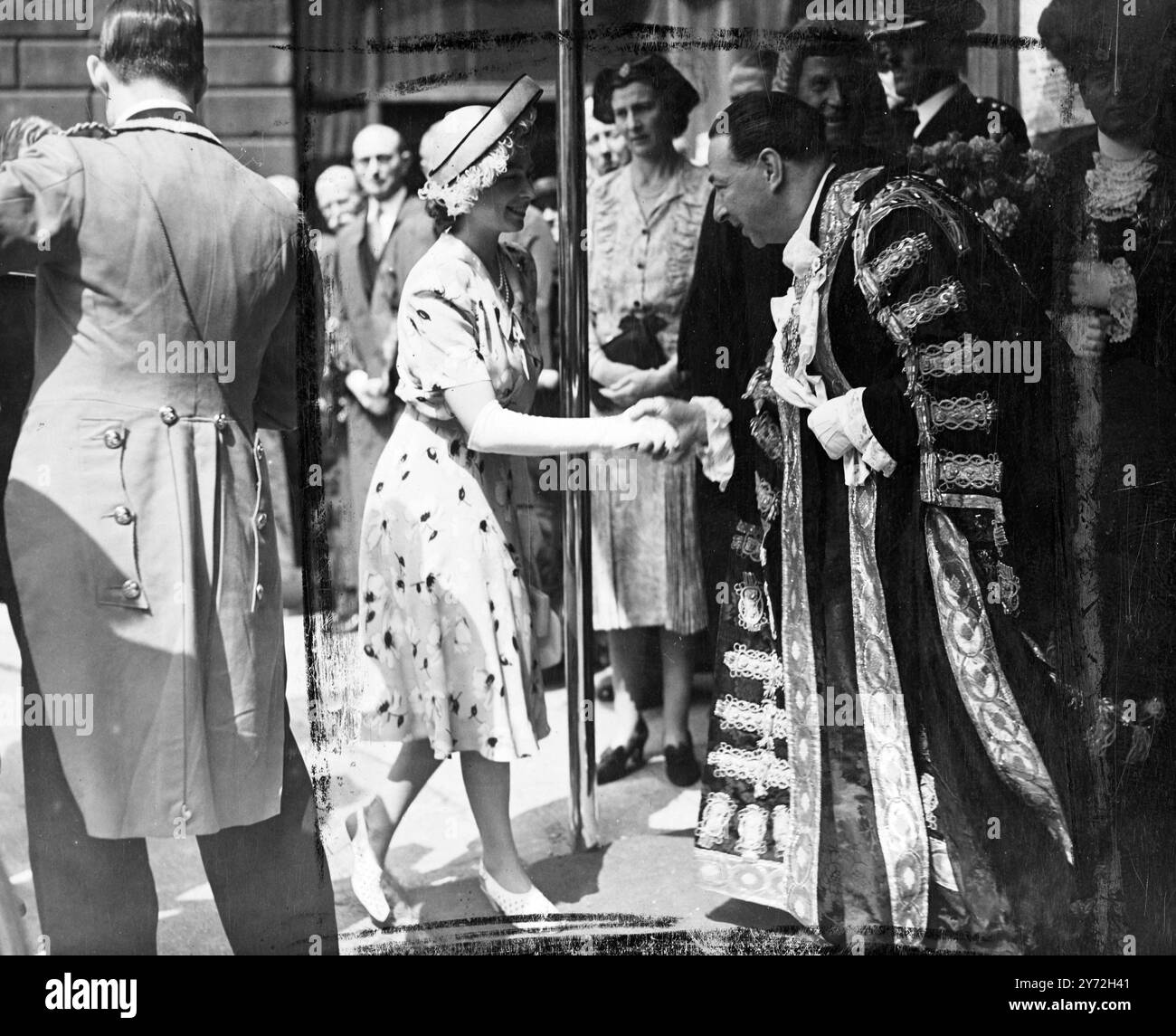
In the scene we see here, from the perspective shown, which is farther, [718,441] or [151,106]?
[718,441]

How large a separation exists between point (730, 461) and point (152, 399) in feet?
4.97

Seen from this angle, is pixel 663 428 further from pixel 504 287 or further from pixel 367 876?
pixel 367 876

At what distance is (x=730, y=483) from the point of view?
4082mm

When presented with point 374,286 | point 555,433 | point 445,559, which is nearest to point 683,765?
point 445,559

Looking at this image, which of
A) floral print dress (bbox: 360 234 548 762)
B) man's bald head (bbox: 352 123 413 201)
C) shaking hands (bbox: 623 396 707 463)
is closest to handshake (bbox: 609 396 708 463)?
shaking hands (bbox: 623 396 707 463)

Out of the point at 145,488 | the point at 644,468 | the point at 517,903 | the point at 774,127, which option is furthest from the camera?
the point at 644,468

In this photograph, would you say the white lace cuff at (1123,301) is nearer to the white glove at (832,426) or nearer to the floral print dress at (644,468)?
the white glove at (832,426)

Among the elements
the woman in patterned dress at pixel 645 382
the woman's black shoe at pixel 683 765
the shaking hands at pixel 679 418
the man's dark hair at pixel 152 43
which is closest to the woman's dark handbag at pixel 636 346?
the woman in patterned dress at pixel 645 382

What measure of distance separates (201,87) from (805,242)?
1.61 m

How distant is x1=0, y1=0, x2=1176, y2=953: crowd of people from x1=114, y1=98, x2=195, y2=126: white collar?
0.01 meters

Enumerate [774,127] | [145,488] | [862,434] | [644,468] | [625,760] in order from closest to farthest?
1. [145,488]
2. [862,434]
3. [774,127]
4. [644,468]
5. [625,760]
